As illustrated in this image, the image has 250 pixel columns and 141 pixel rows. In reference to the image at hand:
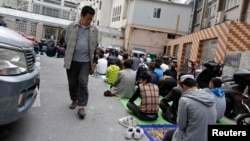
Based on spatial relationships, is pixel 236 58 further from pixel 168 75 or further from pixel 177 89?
pixel 177 89

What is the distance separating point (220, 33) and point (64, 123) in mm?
9698

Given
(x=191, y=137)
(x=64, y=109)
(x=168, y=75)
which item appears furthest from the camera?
(x=168, y=75)

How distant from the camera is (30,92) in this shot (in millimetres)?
3744

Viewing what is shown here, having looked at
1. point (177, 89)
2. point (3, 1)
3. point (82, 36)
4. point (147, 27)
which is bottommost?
point (177, 89)

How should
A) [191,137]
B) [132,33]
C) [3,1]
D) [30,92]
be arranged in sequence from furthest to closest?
[3,1] → [132,33] → [30,92] → [191,137]

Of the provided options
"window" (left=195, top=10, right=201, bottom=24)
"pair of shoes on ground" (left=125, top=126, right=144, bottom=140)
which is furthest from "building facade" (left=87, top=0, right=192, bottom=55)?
"pair of shoes on ground" (left=125, top=126, right=144, bottom=140)

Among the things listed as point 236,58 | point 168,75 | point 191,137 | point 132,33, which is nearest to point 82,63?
point 191,137

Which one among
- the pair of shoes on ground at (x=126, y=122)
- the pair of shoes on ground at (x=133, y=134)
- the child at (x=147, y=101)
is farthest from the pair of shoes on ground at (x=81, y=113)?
the child at (x=147, y=101)

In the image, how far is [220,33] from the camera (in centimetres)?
1248

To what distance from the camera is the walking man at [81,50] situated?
16.3 feet

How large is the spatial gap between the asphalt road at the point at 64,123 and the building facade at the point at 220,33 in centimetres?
711

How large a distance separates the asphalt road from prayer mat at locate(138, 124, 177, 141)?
0.22 meters

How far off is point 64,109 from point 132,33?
25.0 meters

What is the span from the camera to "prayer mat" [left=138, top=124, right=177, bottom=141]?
4609 mm
